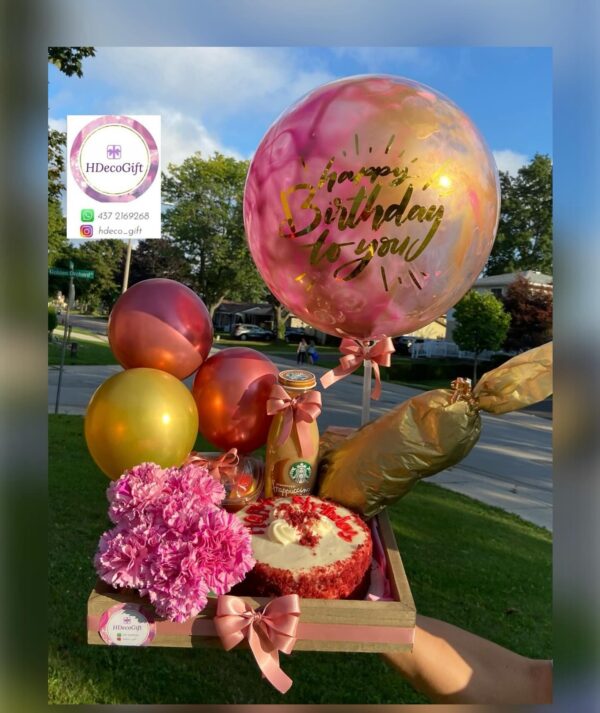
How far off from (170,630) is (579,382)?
1.01 m

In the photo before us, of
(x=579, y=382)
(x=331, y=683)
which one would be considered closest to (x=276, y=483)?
(x=579, y=382)

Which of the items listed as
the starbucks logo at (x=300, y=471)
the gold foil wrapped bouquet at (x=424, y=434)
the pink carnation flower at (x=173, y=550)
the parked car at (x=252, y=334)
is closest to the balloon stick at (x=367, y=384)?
the gold foil wrapped bouquet at (x=424, y=434)

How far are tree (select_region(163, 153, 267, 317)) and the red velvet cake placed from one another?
12406 millimetres

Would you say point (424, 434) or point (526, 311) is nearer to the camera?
point (424, 434)

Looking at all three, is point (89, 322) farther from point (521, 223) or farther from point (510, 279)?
point (521, 223)

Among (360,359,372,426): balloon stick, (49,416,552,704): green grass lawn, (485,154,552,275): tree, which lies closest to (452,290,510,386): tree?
(485,154,552,275): tree

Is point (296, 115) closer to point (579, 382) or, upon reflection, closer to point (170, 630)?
point (579, 382)

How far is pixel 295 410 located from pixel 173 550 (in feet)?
1.49

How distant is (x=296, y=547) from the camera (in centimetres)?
112

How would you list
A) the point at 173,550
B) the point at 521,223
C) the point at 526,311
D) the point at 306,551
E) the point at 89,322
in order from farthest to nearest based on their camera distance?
the point at 89,322, the point at 526,311, the point at 521,223, the point at 306,551, the point at 173,550

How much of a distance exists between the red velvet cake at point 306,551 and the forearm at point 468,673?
281 millimetres

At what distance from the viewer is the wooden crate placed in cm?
101

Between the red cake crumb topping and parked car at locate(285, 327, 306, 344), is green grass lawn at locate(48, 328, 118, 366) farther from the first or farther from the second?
the red cake crumb topping

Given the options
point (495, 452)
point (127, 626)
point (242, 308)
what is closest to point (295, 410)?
point (127, 626)
